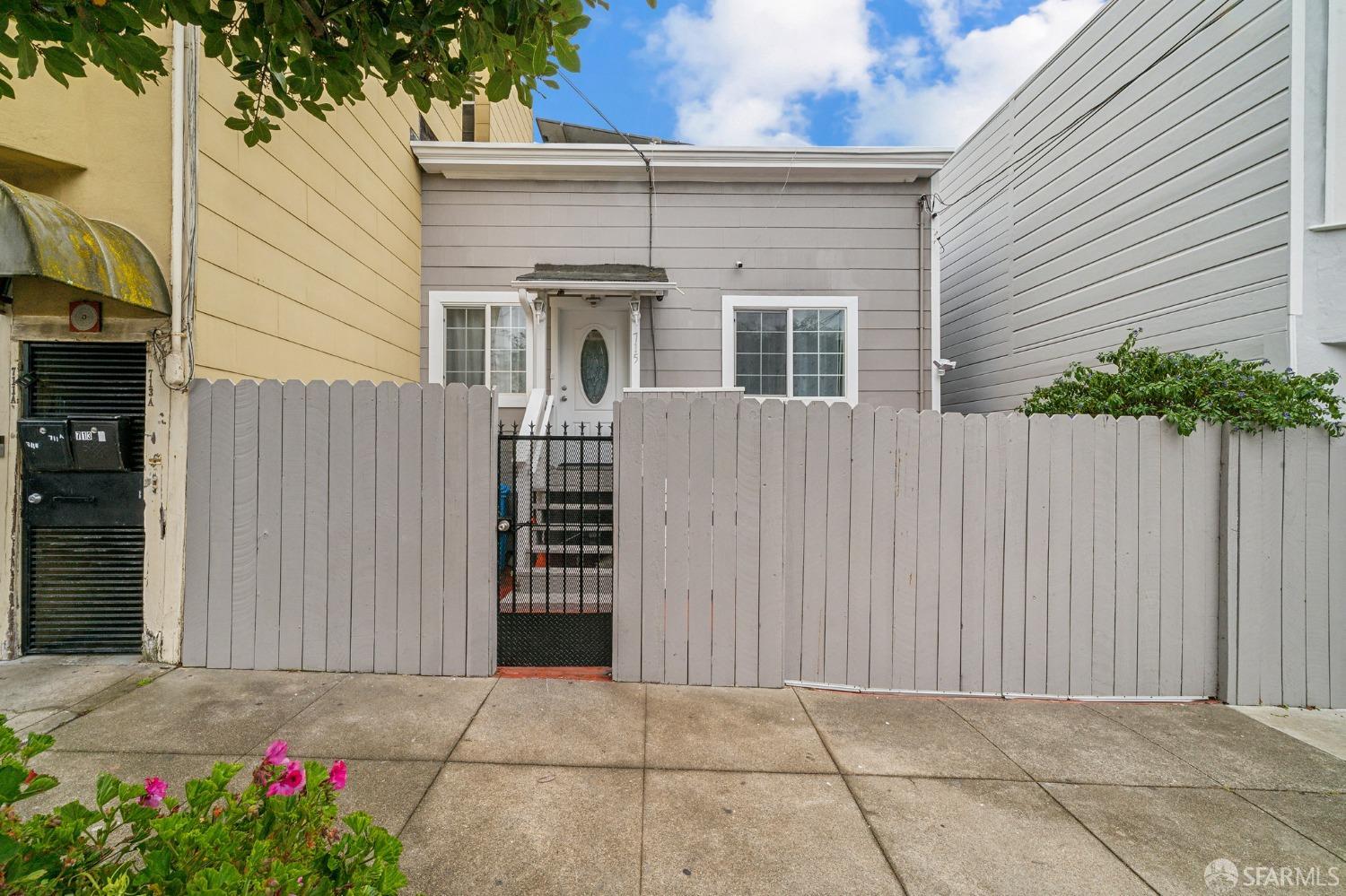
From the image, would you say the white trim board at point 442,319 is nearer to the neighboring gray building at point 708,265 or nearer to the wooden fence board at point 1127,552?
the neighboring gray building at point 708,265

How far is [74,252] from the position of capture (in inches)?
118

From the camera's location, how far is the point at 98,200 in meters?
3.51

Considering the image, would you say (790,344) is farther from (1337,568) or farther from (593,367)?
(1337,568)

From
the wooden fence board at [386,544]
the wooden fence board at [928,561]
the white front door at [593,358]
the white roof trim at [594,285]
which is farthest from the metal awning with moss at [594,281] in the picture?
the wooden fence board at [928,561]

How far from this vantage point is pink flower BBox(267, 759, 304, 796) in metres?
1.28

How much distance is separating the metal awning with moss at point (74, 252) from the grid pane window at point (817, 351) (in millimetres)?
5932

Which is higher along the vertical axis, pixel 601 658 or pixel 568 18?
pixel 568 18

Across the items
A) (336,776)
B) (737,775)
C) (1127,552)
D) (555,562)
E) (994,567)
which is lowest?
(737,775)

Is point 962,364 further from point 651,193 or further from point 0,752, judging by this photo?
point 0,752

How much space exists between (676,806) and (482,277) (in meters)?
6.29

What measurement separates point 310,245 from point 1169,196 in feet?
25.7

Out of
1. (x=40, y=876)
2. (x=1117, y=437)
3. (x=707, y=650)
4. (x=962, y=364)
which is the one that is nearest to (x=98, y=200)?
(x=40, y=876)

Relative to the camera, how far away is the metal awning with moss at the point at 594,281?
6.22 metres

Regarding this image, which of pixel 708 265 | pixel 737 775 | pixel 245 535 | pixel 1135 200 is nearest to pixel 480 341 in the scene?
pixel 708 265
